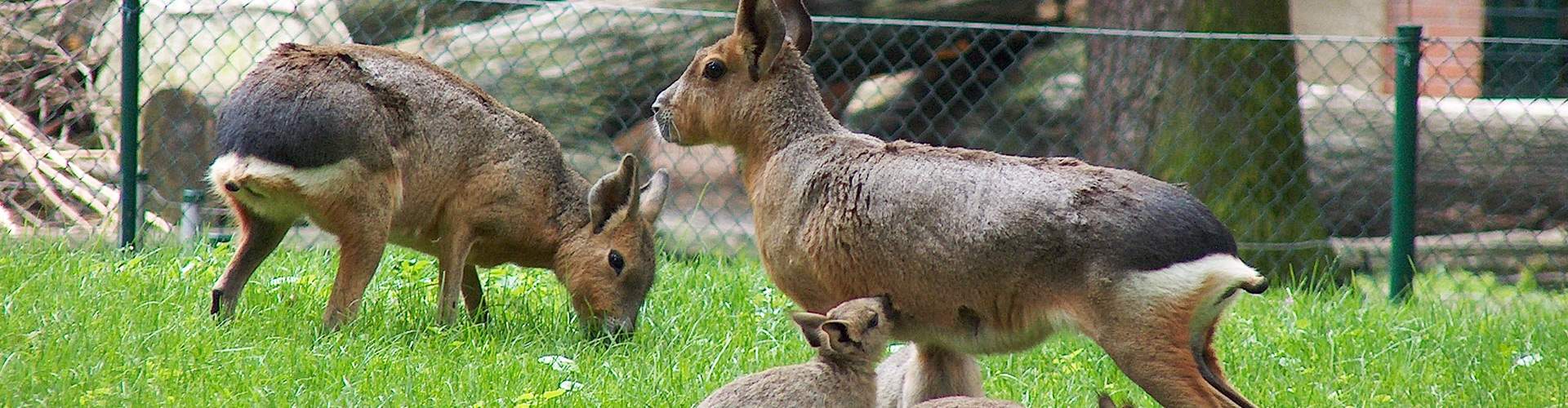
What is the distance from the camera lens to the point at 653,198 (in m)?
6.87

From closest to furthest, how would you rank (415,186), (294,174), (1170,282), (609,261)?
(1170,282), (294,174), (415,186), (609,261)

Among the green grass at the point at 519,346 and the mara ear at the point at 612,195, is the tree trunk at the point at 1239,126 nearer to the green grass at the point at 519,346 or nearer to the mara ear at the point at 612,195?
the green grass at the point at 519,346

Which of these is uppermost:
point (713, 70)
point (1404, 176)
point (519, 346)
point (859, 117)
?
point (713, 70)

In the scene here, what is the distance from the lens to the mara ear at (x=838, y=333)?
4535mm

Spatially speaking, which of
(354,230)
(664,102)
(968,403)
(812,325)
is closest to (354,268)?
(354,230)

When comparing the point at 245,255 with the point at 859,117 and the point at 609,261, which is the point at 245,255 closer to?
the point at 609,261

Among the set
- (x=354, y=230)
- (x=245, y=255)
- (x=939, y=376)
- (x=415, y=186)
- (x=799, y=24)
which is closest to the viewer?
(x=939, y=376)

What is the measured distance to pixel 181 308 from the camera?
6.33 metres

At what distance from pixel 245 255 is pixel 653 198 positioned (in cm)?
159

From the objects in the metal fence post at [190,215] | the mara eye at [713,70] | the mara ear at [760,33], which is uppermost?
the mara ear at [760,33]

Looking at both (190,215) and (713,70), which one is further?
(190,215)

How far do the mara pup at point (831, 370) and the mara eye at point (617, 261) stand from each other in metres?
2.00

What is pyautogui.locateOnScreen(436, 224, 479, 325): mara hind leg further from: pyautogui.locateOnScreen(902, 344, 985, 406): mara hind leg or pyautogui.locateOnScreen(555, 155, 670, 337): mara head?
pyautogui.locateOnScreen(902, 344, 985, 406): mara hind leg

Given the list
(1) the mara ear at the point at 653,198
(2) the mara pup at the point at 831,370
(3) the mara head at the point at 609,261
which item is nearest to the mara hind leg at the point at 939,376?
(2) the mara pup at the point at 831,370
